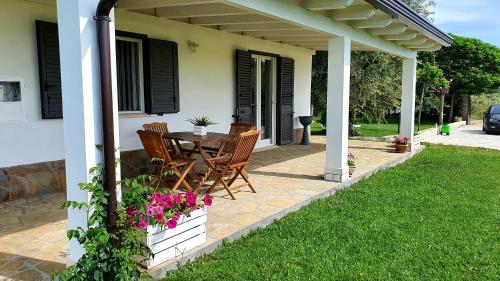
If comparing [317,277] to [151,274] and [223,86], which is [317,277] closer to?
[151,274]

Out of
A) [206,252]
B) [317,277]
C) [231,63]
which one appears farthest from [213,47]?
[317,277]

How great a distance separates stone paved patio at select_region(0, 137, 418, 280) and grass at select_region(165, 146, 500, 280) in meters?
0.15

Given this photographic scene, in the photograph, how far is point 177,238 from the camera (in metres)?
3.37

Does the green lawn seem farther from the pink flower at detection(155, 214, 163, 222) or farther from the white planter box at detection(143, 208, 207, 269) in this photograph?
the pink flower at detection(155, 214, 163, 222)

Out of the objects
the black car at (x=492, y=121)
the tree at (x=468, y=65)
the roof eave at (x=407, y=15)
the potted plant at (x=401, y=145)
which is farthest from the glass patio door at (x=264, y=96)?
the tree at (x=468, y=65)

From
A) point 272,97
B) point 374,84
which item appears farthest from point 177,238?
point 374,84

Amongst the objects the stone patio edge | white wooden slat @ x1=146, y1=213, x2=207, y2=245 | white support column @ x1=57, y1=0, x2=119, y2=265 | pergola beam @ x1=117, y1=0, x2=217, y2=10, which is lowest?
the stone patio edge

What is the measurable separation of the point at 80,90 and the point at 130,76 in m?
3.91

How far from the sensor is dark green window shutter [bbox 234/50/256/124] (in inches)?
330

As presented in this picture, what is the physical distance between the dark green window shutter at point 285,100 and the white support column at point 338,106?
11.8ft

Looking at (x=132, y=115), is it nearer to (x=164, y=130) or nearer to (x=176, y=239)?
(x=164, y=130)

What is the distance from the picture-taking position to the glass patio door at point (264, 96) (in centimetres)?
932

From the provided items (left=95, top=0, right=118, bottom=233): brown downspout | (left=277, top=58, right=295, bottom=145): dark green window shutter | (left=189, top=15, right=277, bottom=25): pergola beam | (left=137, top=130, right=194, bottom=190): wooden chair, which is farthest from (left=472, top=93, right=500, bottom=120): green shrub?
(left=95, top=0, right=118, bottom=233): brown downspout

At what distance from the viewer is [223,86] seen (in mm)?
8125
